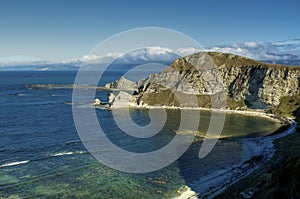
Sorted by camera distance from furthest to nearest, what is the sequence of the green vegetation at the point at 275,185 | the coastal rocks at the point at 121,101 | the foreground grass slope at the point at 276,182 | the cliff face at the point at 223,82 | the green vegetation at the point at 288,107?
the coastal rocks at the point at 121,101 < the cliff face at the point at 223,82 < the green vegetation at the point at 288,107 < the foreground grass slope at the point at 276,182 < the green vegetation at the point at 275,185

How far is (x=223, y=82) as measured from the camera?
134m

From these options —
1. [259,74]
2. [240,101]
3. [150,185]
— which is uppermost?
[259,74]

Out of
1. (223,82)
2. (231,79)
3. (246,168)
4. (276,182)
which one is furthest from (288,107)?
(276,182)

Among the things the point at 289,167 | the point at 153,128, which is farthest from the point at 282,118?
the point at 289,167

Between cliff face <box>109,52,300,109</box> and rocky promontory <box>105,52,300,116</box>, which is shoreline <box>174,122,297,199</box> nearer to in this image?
rocky promontory <box>105,52,300,116</box>

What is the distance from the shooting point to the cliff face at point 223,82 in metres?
117

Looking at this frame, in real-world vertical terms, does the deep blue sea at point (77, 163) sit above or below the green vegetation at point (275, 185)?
below

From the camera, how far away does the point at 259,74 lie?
124 m

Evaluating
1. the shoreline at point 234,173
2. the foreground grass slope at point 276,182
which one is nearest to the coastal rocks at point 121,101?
the shoreline at point 234,173

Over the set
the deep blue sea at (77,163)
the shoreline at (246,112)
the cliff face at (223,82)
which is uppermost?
the cliff face at (223,82)

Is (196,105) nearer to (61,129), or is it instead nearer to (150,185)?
(61,129)

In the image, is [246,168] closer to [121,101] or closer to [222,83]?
[121,101]

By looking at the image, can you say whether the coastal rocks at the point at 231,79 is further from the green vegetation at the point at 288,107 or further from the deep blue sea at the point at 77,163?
the deep blue sea at the point at 77,163

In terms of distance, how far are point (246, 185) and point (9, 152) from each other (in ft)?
143
